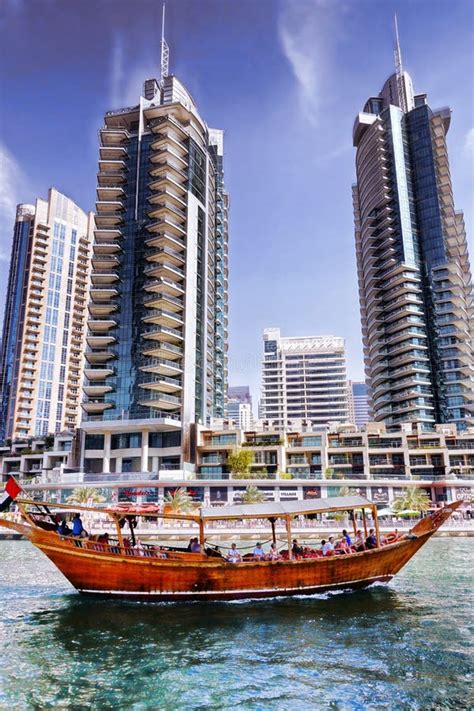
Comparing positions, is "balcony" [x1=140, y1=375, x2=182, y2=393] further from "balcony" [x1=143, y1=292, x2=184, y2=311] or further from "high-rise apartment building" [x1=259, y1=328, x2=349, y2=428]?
"high-rise apartment building" [x1=259, y1=328, x2=349, y2=428]

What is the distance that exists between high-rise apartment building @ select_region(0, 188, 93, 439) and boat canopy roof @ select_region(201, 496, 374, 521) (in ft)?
335

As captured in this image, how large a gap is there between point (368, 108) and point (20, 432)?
115865 millimetres

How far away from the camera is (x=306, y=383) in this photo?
164 metres

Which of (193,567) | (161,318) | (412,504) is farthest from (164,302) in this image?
(193,567)

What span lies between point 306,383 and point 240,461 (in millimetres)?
97781

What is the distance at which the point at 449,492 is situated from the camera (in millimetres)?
69250

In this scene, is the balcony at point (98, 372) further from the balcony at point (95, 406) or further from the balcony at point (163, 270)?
the balcony at point (163, 270)

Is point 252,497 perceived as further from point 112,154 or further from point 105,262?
point 112,154

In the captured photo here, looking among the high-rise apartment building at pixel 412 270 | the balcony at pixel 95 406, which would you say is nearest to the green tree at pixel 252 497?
the balcony at pixel 95 406

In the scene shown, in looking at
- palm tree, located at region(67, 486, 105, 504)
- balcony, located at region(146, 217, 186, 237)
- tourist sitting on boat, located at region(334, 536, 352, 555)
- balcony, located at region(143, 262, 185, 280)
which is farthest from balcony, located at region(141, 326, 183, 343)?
tourist sitting on boat, located at region(334, 536, 352, 555)

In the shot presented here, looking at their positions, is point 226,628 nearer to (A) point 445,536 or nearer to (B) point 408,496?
(A) point 445,536

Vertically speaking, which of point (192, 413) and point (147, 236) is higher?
point (147, 236)

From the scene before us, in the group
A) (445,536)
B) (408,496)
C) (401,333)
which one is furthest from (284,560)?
(401,333)

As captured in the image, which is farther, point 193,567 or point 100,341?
point 100,341
